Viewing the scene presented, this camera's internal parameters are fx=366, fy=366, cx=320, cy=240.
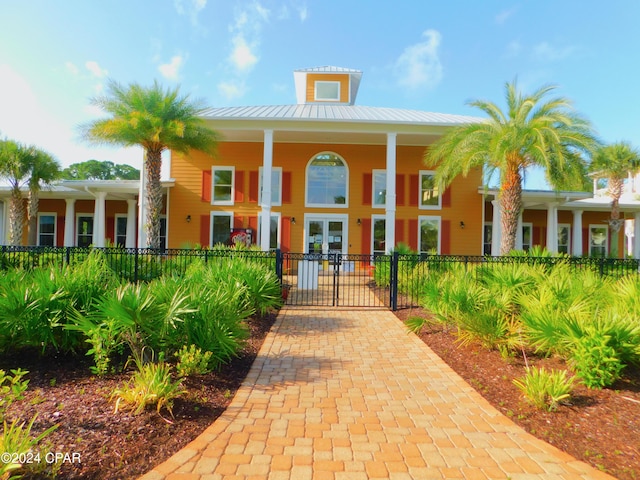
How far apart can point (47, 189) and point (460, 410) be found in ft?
67.1

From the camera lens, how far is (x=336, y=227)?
18109 millimetres

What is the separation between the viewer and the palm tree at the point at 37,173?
1633 centimetres

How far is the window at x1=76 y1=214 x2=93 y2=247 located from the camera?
1942 cm

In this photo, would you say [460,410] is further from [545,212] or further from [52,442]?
[545,212]

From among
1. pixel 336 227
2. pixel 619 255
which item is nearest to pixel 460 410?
pixel 336 227

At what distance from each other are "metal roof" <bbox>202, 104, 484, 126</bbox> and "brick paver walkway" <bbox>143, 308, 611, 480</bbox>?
11.9m

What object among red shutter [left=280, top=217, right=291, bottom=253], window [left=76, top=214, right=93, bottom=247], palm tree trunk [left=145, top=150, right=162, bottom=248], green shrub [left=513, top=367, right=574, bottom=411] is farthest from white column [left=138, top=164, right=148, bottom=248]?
green shrub [left=513, top=367, right=574, bottom=411]

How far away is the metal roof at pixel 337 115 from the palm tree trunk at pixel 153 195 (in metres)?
2.92

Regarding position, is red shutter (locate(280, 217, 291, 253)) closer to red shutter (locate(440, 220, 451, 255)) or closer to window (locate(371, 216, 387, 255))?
window (locate(371, 216, 387, 255))

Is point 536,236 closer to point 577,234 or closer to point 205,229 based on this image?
point 577,234

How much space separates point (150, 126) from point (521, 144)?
12260 millimetres

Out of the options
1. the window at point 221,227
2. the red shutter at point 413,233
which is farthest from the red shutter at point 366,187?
the window at point 221,227

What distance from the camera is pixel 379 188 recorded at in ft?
59.7

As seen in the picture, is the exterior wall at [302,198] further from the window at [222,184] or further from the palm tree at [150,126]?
the palm tree at [150,126]
